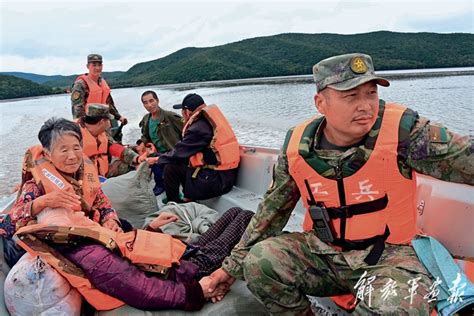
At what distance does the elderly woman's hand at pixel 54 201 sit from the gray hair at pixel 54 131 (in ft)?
0.85

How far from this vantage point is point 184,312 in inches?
69.6

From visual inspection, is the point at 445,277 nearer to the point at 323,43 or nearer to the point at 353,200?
the point at 353,200

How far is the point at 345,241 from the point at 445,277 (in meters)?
0.32

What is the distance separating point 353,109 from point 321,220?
1.27ft

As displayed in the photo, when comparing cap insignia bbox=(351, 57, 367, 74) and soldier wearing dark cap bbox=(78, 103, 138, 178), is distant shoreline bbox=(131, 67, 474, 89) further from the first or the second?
cap insignia bbox=(351, 57, 367, 74)

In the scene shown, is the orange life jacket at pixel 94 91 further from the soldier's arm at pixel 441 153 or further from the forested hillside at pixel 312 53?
the forested hillside at pixel 312 53

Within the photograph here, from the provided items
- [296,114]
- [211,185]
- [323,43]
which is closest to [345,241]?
[211,185]

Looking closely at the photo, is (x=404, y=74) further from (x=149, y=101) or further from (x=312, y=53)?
(x=149, y=101)

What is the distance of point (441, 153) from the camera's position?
142cm

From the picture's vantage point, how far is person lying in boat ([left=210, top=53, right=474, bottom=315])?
143 centimetres

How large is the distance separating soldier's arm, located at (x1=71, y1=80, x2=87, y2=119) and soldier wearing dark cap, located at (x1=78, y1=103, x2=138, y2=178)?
1.35 meters

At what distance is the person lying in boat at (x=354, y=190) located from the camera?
56.4 inches

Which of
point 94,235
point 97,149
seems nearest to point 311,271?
point 94,235

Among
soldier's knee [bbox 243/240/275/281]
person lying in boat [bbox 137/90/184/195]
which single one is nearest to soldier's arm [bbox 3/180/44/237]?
soldier's knee [bbox 243/240/275/281]
